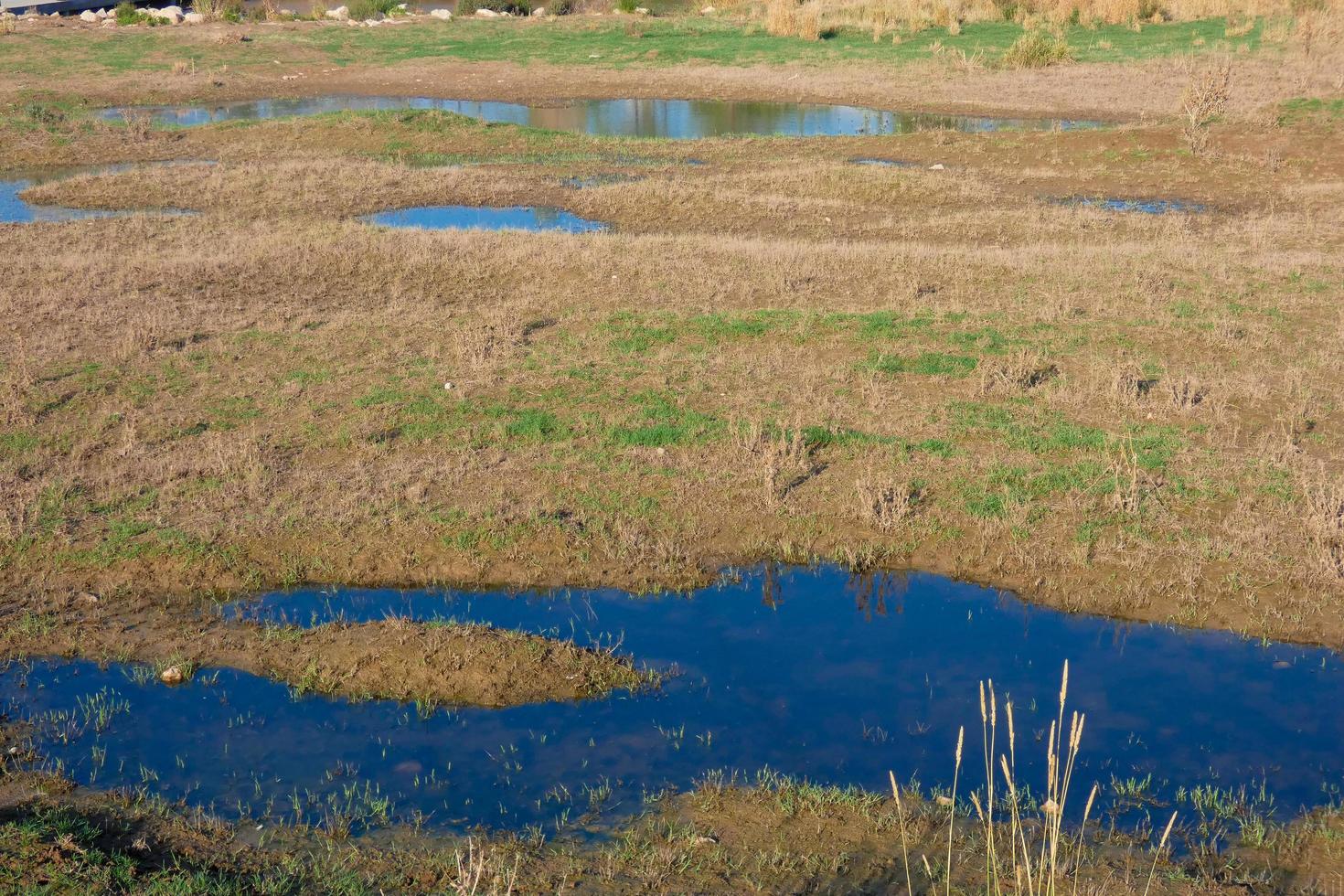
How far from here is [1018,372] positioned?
36.3ft

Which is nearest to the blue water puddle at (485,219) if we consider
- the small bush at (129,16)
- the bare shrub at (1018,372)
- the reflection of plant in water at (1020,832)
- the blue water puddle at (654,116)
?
the blue water puddle at (654,116)

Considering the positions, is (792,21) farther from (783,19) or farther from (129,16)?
(129,16)

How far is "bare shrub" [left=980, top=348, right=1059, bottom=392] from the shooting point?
11.0m

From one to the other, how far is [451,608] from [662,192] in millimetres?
13337

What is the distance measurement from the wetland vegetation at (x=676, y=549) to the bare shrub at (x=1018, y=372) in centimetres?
6

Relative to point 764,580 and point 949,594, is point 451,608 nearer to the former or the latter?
point 764,580

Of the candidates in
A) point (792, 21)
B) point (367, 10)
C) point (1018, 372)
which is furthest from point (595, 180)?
point (367, 10)

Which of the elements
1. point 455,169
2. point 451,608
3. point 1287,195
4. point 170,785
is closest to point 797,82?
point 455,169

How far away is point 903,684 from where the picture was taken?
23.8 ft

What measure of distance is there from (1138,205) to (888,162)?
5689 millimetres

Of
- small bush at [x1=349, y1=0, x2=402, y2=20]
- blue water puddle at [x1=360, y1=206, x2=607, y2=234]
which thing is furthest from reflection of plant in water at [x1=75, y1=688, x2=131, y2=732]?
small bush at [x1=349, y1=0, x2=402, y2=20]

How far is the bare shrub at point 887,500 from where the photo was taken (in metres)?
8.82

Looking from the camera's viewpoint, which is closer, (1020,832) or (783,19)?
(1020,832)

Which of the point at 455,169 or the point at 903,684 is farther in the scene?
the point at 455,169
